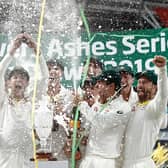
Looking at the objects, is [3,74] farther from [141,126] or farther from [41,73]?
[141,126]

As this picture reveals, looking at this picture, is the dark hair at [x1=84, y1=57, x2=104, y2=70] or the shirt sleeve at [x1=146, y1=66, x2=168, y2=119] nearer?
the shirt sleeve at [x1=146, y1=66, x2=168, y2=119]

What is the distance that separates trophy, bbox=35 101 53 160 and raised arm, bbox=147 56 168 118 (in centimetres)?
27

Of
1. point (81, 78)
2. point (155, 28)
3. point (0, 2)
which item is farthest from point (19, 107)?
point (155, 28)

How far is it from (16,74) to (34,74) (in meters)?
0.05

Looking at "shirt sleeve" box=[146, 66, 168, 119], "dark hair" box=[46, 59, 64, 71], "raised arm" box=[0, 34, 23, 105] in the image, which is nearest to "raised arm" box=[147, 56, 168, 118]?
"shirt sleeve" box=[146, 66, 168, 119]

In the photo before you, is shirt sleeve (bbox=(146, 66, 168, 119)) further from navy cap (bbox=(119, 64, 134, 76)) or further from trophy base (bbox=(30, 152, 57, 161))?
trophy base (bbox=(30, 152, 57, 161))

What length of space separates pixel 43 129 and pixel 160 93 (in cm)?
32

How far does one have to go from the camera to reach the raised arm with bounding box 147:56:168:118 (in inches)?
70.9

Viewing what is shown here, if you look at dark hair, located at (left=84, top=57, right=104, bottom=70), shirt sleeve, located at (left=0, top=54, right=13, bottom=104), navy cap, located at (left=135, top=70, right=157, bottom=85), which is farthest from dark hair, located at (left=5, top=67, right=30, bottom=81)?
navy cap, located at (left=135, top=70, right=157, bottom=85)

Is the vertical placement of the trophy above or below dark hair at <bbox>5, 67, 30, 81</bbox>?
below

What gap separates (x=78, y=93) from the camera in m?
1.88

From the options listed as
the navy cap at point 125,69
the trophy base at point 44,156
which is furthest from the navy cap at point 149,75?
the trophy base at point 44,156

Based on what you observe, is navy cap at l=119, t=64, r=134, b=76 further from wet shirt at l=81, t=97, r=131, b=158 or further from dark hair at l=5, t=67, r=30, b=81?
dark hair at l=5, t=67, r=30, b=81

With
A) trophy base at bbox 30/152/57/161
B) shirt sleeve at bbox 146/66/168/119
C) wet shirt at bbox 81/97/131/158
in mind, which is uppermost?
shirt sleeve at bbox 146/66/168/119
